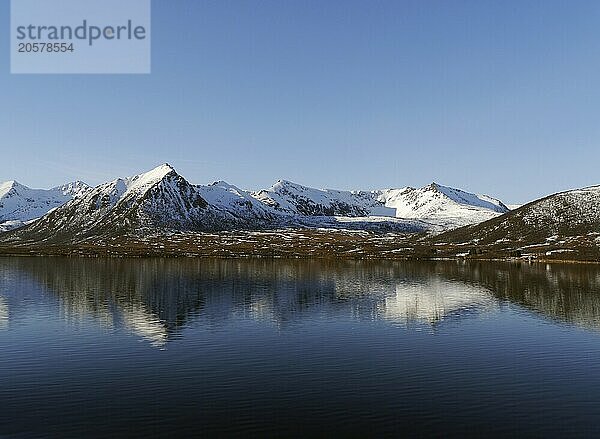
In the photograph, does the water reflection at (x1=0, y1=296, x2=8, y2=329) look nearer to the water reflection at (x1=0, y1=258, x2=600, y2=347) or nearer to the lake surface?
the water reflection at (x1=0, y1=258, x2=600, y2=347)

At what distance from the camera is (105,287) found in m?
109

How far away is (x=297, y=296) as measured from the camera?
311 feet

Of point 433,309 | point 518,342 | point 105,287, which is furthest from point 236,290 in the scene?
point 518,342

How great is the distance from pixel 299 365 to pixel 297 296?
4945 cm

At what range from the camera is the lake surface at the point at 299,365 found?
31656 millimetres

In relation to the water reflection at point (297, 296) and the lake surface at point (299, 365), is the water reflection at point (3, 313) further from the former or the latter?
the lake surface at point (299, 365)

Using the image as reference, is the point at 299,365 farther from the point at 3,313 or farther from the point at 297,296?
the point at 297,296

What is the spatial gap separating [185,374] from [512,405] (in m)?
24.0

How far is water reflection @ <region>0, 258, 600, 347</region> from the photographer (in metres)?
71.3

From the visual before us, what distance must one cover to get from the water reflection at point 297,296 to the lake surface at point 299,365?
24.7 inches

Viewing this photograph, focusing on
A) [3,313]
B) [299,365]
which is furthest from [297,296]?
[299,365]

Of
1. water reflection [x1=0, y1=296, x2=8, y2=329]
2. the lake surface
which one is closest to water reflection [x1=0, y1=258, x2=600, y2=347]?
water reflection [x1=0, y1=296, x2=8, y2=329]

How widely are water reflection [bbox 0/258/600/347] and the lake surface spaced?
0.63 meters

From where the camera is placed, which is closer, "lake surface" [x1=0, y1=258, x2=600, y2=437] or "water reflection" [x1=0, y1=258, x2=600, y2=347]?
"lake surface" [x1=0, y1=258, x2=600, y2=437]
